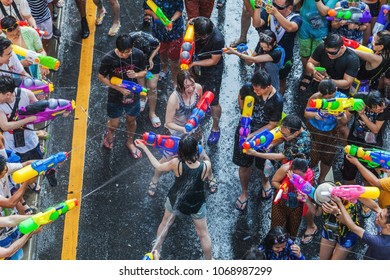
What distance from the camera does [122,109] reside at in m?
9.29

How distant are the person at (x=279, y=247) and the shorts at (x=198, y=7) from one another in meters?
3.96

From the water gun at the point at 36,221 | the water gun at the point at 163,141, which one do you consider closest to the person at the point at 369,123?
the water gun at the point at 163,141

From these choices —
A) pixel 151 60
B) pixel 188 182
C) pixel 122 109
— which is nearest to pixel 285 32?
pixel 151 60

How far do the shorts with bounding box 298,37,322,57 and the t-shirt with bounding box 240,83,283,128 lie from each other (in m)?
1.72

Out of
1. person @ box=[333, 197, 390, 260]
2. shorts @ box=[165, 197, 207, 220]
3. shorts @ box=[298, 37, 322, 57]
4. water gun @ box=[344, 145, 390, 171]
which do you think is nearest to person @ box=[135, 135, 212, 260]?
shorts @ box=[165, 197, 207, 220]

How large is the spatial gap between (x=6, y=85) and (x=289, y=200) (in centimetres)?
313

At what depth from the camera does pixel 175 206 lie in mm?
8070

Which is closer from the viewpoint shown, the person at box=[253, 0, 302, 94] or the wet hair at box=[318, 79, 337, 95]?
the wet hair at box=[318, 79, 337, 95]

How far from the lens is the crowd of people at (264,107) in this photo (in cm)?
784

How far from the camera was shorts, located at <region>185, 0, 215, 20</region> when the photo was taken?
1044 cm

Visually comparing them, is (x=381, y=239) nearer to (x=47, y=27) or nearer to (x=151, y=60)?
(x=151, y=60)

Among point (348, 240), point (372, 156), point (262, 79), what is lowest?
point (348, 240)

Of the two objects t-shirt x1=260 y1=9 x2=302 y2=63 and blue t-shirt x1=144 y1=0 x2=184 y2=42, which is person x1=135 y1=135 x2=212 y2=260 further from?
t-shirt x1=260 y1=9 x2=302 y2=63

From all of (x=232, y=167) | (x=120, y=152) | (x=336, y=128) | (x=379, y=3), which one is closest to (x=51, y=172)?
(x=120, y=152)
